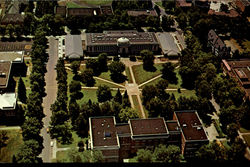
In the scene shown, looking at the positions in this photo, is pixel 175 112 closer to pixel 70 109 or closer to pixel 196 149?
pixel 196 149

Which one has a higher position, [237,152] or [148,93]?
[148,93]

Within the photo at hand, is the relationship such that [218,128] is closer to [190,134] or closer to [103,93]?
Result: [190,134]

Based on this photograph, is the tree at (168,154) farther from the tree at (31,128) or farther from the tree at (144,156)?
the tree at (31,128)

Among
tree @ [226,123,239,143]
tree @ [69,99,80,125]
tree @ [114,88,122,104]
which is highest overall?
tree @ [114,88,122,104]

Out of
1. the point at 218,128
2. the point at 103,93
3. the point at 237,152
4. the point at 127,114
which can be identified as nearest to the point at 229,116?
the point at 218,128

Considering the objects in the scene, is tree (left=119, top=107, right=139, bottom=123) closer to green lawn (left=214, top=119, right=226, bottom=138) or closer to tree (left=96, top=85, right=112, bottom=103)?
tree (left=96, top=85, right=112, bottom=103)

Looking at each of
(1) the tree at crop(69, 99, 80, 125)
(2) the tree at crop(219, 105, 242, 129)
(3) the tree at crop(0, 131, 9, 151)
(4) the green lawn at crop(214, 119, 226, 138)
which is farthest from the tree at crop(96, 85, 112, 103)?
(2) the tree at crop(219, 105, 242, 129)
